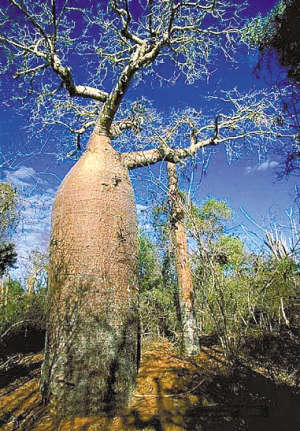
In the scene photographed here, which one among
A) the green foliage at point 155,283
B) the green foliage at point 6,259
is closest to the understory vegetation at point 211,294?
the green foliage at point 155,283

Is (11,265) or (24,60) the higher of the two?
(24,60)

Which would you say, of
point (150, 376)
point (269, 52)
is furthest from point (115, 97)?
point (150, 376)

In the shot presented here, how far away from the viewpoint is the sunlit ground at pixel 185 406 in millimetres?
1729

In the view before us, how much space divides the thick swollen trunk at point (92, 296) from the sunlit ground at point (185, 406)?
0.13 m

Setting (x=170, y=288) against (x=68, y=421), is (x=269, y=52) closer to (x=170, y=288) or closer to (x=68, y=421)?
(x=68, y=421)

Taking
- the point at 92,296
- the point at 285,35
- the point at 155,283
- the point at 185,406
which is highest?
the point at 285,35

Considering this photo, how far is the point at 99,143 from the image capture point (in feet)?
10.4

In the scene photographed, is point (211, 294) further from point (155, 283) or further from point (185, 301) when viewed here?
point (155, 283)

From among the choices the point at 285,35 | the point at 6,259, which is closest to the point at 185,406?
the point at 6,259

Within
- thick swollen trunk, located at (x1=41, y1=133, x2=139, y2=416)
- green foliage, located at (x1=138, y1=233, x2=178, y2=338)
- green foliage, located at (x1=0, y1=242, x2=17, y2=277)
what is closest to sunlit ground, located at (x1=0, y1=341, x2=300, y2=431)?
thick swollen trunk, located at (x1=41, y1=133, x2=139, y2=416)

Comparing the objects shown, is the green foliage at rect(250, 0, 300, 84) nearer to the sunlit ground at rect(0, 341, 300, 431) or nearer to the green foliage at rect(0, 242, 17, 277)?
the sunlit ground at rect(0, 341, 300, 431)

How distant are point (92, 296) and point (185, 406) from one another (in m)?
1.05

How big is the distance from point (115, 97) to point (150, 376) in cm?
284

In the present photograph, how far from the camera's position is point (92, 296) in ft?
7.59
